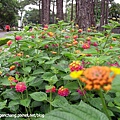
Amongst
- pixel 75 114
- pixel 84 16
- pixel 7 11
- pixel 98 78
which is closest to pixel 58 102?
pixel 75 114

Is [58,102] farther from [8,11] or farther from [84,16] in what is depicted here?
[8,11]

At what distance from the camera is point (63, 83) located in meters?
1.23

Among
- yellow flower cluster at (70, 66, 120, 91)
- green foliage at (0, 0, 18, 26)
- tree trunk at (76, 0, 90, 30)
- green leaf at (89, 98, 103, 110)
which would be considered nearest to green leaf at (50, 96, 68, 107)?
green leaf at (89, 98, 103, 110)

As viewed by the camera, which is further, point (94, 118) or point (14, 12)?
point (14, 12)

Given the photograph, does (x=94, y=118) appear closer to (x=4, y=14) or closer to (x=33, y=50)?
(x=33, y=50)

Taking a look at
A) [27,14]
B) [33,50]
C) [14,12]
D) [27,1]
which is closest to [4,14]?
[14,12]

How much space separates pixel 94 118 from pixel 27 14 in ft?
130

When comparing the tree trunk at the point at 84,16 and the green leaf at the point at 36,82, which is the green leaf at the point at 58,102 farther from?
the tree trunk at the point at 84,16

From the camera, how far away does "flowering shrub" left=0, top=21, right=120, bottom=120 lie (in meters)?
0.40

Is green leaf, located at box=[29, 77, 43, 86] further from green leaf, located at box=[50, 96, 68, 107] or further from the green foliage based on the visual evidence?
the green foliage

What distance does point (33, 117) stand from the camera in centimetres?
110

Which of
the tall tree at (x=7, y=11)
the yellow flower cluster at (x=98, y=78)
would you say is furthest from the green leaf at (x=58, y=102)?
the tall tree at (x=7, y=11)

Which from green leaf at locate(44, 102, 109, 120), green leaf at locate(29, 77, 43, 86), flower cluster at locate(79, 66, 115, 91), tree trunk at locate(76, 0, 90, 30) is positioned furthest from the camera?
tree trunk at locate(76, 0, 90, 30)

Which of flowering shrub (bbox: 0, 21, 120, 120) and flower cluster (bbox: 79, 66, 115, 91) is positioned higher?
flower cluster (bbox: 79, 66, 115, 91)
